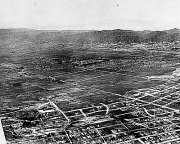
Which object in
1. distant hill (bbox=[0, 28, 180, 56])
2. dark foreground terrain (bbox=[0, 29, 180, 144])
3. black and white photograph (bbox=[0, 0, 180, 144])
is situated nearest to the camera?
dark foreground terrain (bbox=[0, 29, 180, 144])

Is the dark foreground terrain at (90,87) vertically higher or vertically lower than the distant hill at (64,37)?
lower

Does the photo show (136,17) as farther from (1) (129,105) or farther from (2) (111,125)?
(2) (111,125)

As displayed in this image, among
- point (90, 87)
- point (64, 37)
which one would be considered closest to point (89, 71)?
point (90, 87)

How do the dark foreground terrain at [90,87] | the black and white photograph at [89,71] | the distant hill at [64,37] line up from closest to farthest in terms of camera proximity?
the dark foreground terrain at [90,87], the black and white photograph at [89,71], the distant hill at [64,37]

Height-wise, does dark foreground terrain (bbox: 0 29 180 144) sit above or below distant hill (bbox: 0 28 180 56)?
below

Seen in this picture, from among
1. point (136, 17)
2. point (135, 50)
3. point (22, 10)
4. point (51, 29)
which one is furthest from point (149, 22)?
point (22, 10)

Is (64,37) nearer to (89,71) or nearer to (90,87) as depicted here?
(89,71)
